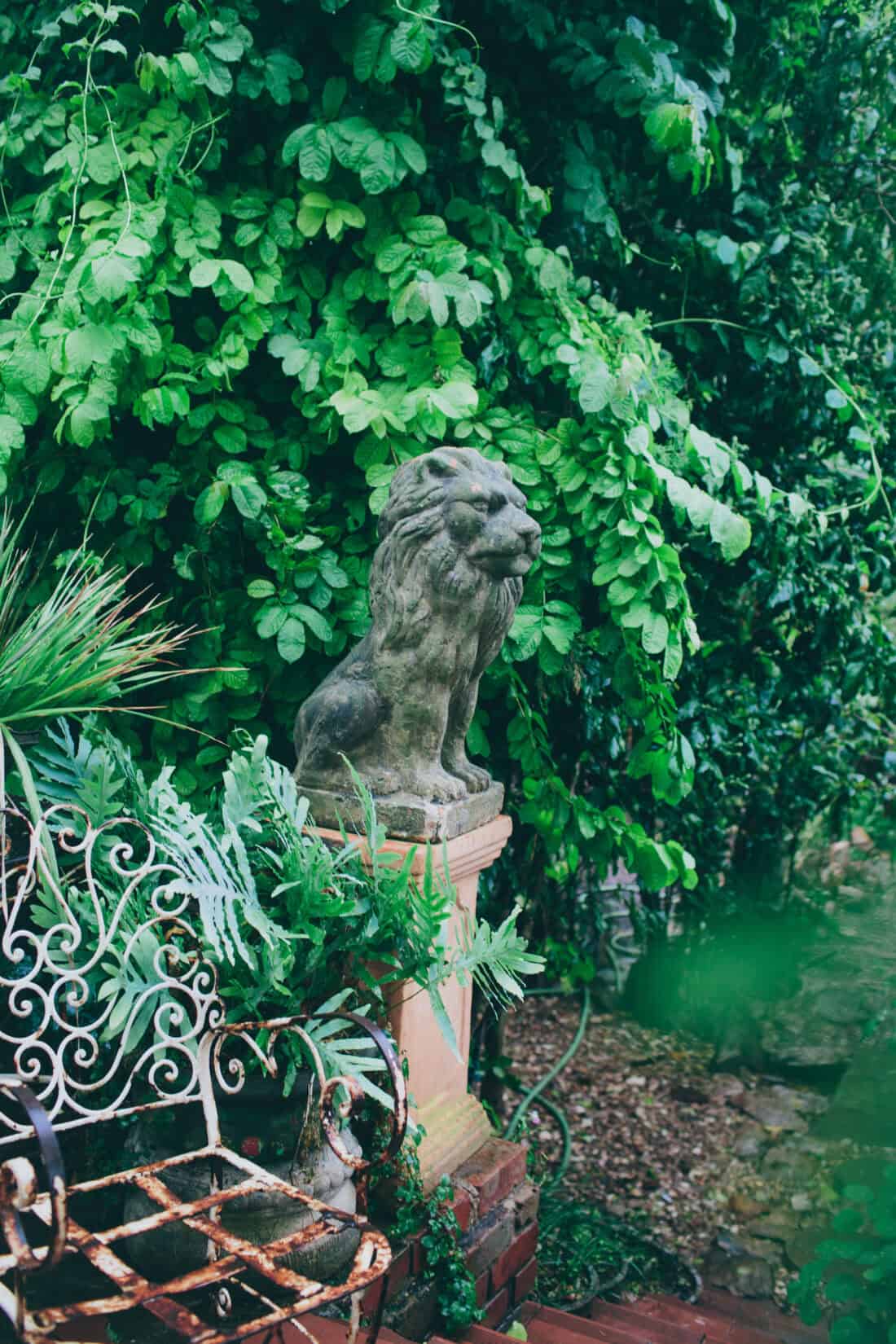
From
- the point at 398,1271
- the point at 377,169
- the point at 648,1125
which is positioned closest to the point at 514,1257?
the point at 398,1271

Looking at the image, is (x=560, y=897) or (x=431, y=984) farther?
(x=560, y=897)

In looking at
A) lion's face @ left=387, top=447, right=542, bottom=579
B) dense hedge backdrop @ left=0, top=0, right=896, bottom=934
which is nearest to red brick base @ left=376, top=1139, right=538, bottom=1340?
dense hedge backdrop @ left=0, top=0, right=896, bottom=934

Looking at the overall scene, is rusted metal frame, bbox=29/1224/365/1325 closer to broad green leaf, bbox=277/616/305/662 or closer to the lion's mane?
the lion's mane

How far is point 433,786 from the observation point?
2.71 metres

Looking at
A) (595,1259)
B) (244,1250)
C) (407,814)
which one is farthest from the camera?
(595,1259)

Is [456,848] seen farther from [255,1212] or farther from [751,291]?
[751,291]

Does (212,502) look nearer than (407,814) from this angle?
No

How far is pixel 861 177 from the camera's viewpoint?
4.36 metres

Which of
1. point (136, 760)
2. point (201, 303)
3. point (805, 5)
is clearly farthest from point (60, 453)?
point (805, 5)

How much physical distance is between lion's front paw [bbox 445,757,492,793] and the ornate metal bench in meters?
0.66

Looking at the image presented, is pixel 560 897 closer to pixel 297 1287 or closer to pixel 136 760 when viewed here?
pixel 136 760

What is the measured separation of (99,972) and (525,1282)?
1.43m

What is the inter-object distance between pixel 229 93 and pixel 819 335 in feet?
6.89

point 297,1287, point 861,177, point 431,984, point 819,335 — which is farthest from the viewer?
point 861,177
